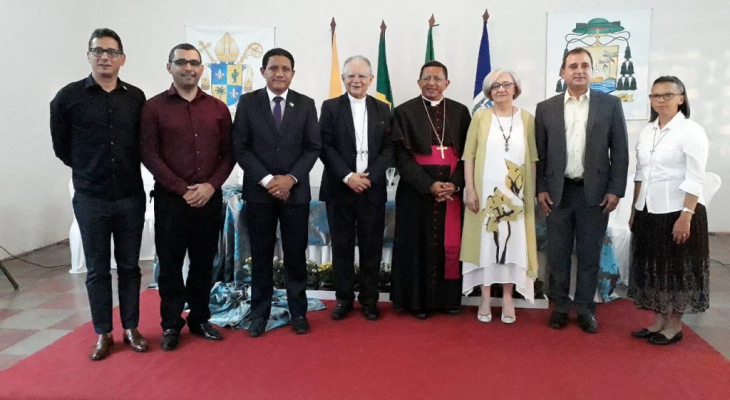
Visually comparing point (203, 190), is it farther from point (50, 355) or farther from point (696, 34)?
point (696, 34)

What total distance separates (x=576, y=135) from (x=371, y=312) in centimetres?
165

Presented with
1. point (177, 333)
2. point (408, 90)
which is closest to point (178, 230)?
point (177, 333)

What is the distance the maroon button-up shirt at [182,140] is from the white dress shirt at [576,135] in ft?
6.49

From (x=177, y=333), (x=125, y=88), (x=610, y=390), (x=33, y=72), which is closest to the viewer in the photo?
(x=610, y=390)

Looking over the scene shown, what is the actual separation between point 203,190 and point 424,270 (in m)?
1.49

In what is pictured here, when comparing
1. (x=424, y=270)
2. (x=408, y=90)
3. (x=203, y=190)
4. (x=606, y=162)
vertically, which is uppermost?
(x=408, y=90)

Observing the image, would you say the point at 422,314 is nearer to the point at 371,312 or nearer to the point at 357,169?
the point at 371,312

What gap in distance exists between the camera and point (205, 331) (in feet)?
9.67

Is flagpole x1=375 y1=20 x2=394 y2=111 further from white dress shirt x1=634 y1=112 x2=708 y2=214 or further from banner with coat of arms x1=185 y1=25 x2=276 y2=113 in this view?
white dress shirt x1=634 y1=112 x2=708 y2=214

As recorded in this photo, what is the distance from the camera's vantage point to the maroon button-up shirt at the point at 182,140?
2631 millimetres

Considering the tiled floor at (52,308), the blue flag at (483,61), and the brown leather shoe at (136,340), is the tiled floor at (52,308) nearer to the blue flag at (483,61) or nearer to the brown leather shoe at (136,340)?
the brown leather shoe at (136,340)

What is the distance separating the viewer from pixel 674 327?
2885 millimetres

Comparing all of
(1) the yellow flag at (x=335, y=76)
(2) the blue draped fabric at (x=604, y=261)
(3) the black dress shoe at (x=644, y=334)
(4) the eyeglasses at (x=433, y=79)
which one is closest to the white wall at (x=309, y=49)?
(1) the yellow flag at (x=335, y=76)

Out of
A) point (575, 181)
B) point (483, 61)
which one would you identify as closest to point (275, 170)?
point (575, 181)
